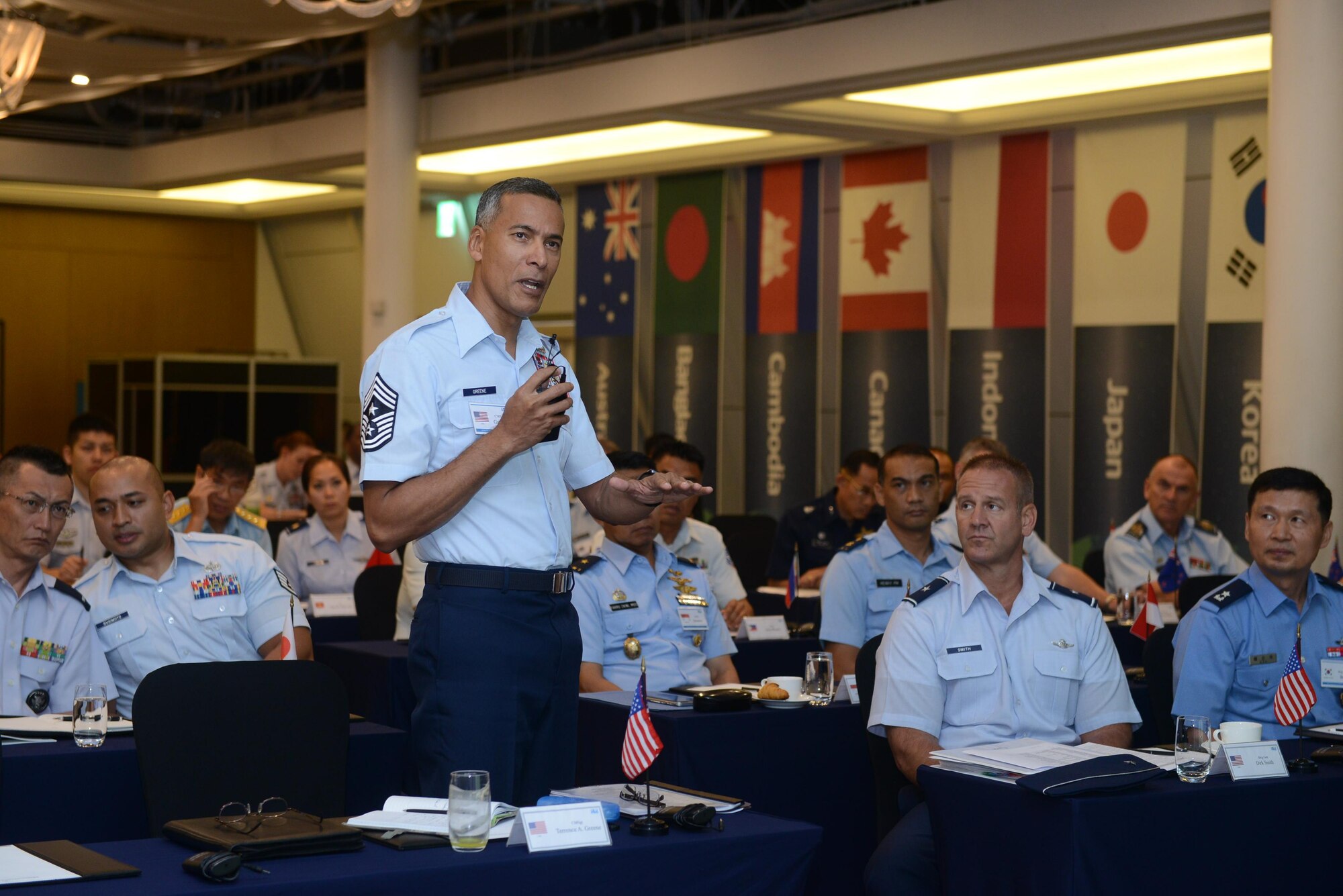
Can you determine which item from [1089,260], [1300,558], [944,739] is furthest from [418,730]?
[1089,260]

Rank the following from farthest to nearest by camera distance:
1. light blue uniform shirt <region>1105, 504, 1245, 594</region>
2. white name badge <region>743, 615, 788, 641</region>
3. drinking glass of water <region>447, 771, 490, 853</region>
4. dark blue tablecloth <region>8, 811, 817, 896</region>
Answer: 1. light blue uniform shirt <region>1105, 504, 1245, 594</region>
2. white name badge <region>743, 615, 788, 641</region>
3. drinking glass of water <region>447, 771, 490, 853</region>
4. dark blue tablecloth <region>8, 811, 817, 896</region>

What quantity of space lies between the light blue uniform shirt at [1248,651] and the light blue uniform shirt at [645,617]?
163cm

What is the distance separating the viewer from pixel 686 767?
427cm

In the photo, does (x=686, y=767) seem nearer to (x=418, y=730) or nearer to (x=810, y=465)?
(x=418, y=730)

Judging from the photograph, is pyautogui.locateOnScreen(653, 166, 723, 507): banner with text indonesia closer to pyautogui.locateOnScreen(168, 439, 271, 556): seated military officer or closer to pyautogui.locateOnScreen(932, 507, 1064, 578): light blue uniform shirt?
pyautogui.locateOnScreen(932, 507, 1064, 578): light blue uniform shirt

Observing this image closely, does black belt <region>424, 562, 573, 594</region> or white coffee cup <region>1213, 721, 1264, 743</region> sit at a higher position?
black belt <region>424, 562, 573, 594</region>

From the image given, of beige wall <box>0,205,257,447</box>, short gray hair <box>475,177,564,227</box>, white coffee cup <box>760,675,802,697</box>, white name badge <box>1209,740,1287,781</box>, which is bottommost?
white coffee cup <box>760,675,802,697</box>

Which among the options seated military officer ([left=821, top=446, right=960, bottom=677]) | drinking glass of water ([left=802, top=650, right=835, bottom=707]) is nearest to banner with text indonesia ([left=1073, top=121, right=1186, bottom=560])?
seated military officer ([left=821, top=446, right=960, bottom=677])

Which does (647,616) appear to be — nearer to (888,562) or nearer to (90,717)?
(888,562)

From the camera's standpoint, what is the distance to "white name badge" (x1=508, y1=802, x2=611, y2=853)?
2445mm

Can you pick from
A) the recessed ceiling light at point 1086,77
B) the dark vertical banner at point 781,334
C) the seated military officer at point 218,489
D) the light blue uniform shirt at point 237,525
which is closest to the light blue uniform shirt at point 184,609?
the seated military officer at point 218,489

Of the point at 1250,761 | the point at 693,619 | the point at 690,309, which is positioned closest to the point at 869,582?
the point at 693,619

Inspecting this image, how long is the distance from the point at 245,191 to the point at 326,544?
8.27 metres

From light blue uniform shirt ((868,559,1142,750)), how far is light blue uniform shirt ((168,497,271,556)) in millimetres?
4173
